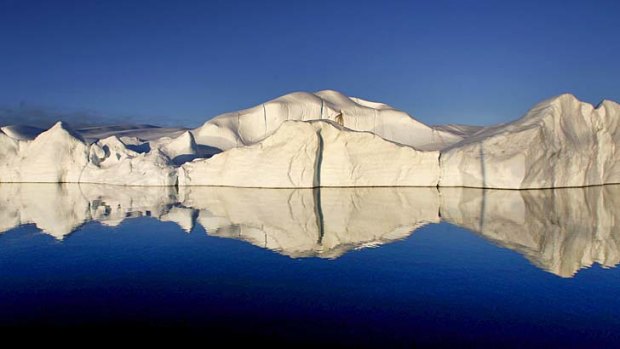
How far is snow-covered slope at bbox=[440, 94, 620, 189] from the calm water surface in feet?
18.6

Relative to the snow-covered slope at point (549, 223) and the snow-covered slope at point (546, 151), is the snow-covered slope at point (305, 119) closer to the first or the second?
the snow-covered slope at point (546, 151)

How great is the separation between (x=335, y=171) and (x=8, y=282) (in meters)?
14.8

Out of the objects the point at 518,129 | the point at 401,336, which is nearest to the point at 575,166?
the point at 518,129

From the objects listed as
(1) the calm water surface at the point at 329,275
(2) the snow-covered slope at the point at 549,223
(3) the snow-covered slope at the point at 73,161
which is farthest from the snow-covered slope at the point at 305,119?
(1) the calm water surface at the point at 329,275

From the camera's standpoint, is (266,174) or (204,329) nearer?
(204,329)

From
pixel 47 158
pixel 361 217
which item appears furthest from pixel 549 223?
pixel 47 158

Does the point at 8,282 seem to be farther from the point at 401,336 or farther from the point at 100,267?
the point at 401,336

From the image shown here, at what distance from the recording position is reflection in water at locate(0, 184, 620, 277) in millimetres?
7469

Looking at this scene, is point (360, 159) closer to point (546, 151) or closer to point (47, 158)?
point (546, 151)

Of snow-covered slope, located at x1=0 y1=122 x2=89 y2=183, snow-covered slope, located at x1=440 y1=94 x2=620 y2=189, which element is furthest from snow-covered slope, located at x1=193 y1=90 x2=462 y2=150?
snow-covered slope, located at x1=440 y1=94 x2=620 y2=189

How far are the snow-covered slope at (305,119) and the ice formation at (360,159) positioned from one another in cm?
746

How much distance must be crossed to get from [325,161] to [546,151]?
890cm

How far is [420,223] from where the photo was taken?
980cm

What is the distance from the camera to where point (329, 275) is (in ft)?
19.0
